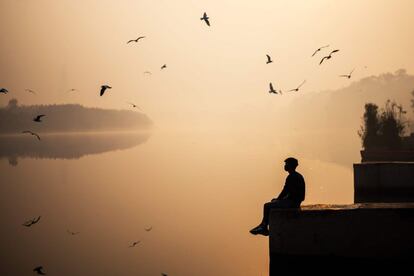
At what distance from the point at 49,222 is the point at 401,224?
2490 cm

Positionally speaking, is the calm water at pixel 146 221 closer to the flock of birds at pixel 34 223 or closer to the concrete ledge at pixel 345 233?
the flock of birds at pixel 34 223

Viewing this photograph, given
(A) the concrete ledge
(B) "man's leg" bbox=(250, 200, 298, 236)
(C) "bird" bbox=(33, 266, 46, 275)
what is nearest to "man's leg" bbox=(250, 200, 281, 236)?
(B) "man's leg" bbox=(250, 200, 298, 236)

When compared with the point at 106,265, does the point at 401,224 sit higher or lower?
higher

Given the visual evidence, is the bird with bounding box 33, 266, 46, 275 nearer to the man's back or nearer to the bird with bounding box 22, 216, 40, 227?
the man's back

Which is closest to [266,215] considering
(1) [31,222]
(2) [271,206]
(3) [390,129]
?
(2) [271,206]

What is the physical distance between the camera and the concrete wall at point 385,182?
2564 cm

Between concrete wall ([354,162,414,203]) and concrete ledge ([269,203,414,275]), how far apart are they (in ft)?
34.5

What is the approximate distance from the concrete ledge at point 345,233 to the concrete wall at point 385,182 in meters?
10.5

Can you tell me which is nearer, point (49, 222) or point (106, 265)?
point (106, 265)

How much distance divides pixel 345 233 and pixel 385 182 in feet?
41.1

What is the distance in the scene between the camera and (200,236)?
2834 cm

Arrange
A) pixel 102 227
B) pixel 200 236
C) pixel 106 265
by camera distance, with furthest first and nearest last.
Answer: pixel 102 227 < pixel 200 236 < pixel 106 265

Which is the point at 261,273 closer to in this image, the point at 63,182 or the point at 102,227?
the point at 102,227

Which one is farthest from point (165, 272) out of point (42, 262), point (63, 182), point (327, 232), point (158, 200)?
point (63, 182)
